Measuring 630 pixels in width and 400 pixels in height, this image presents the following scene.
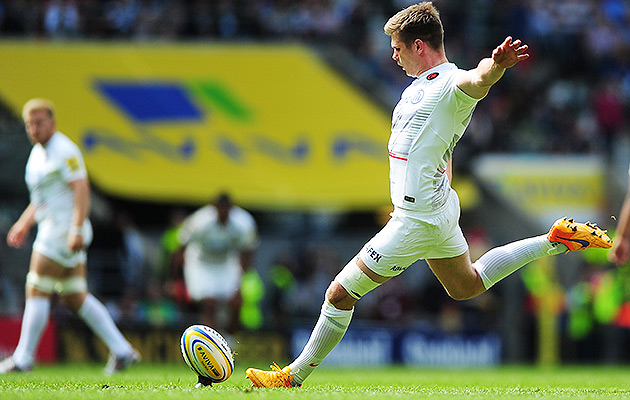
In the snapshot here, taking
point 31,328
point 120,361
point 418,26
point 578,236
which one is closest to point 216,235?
point 120,361

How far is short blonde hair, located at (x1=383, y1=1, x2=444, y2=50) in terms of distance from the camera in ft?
19.0

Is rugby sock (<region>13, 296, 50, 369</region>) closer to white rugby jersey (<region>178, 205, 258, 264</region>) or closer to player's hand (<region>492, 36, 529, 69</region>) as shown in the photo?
white rugby jersey (<region>178, 205, 258, 264</region>)

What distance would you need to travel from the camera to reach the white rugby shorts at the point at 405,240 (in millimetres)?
5855

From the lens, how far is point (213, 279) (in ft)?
38.6

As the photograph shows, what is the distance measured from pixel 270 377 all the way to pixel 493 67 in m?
2.33

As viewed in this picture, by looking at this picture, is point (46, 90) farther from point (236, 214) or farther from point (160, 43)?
point (236, 214)

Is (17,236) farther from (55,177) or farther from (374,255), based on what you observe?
(374,255)

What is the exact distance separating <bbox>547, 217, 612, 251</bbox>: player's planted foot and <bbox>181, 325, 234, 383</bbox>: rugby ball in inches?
88.6

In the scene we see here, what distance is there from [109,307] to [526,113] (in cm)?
1022

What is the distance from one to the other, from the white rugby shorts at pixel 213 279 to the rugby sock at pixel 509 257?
5.68 meters

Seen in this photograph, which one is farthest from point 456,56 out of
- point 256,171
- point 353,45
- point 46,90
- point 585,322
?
point 46,90

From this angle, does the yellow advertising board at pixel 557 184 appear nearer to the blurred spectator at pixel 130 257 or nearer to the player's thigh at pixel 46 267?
the blurred spectator at pixel 130 257

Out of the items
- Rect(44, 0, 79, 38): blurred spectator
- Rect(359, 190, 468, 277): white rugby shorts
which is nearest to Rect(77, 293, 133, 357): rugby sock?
Rect(359, 190, 468, 277): white rugby shorts

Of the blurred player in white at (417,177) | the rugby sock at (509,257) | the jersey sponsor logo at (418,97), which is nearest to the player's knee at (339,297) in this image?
the blurred player in white at (417,177)
